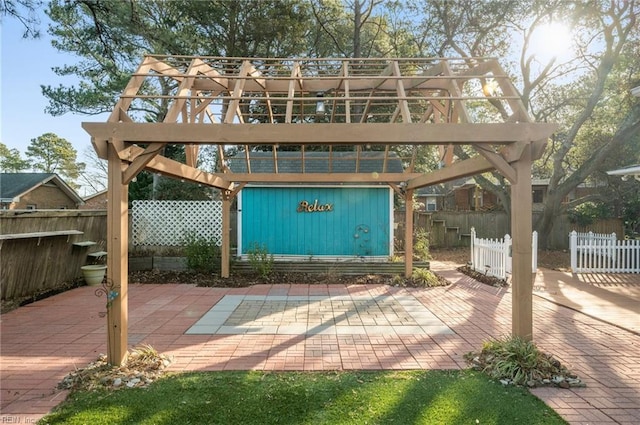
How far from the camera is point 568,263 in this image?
11547 millimetres

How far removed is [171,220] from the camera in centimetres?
973

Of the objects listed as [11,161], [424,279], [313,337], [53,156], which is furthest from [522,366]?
[11,161]

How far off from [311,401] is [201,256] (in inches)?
254

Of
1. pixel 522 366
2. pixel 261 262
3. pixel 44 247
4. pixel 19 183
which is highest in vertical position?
pixel 19 183

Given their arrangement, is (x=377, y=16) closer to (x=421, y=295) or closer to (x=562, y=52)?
(x=562, y=52)

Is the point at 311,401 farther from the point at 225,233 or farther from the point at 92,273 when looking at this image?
the point at 92,273

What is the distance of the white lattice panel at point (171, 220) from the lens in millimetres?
9688

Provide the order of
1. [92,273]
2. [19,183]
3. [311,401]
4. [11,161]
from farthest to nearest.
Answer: [11,161] → [19,183] → [92,273] → [311,401]

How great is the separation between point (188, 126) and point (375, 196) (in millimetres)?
6848

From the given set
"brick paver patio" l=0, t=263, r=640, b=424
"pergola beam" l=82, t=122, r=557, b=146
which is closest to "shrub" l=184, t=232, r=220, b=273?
"brick paver patio" l=0, t=263, r=640, b=424

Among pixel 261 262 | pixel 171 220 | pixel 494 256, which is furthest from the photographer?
pixel 171 220

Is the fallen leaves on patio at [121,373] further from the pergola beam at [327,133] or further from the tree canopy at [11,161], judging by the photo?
the tree canopy at [11,161]

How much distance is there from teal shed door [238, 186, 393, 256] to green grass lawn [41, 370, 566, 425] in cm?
634

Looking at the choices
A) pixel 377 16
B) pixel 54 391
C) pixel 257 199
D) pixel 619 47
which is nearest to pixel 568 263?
pixel 619 47
